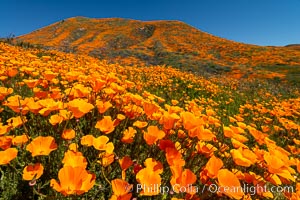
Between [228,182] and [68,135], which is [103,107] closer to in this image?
[68,135]

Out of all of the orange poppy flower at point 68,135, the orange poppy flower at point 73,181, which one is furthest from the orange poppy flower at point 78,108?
the orange poppy flower at point 73,181

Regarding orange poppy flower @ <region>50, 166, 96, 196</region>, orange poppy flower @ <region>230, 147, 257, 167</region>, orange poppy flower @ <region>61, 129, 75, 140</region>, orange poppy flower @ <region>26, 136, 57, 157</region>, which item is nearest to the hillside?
orange poppy flower @ <region>61, 129, 75, 140</region>

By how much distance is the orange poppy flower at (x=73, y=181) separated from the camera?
4.41 ft

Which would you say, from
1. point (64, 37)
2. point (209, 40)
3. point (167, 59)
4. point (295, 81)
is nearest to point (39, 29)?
→ point (64, 37)

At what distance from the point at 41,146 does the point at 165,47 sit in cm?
3524

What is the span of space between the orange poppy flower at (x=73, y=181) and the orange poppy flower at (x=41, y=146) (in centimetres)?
34

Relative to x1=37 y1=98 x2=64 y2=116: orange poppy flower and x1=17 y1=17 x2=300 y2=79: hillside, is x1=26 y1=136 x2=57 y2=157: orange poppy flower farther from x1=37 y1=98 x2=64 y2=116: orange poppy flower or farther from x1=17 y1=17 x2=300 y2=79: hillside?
x1=17 y1=17 x2=300 y2=79: hillside

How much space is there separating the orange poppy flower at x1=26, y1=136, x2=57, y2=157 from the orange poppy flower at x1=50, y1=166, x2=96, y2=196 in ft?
1.12

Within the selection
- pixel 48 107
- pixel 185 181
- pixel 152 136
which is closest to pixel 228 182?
pixel 185 181

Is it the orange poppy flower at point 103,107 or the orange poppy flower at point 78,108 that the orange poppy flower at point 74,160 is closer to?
the orange poppy flower at point 78,108

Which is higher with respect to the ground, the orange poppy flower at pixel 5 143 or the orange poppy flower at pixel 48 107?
the orange poppy flower at pixel 48 107

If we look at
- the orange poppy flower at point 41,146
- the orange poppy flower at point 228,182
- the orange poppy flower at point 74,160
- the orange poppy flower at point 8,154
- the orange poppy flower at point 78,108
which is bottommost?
the orange poppy flower at point 228,182

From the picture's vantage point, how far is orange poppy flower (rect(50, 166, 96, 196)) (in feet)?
4.41

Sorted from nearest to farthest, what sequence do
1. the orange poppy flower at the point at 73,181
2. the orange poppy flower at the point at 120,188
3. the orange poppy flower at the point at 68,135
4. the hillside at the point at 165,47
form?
the orange poppy flower at the point at 73,181 → the orange poppy flower at the point at 120,188 → the orange poppy flower at the point at 68,135 → the hillside at the point at 165,47
